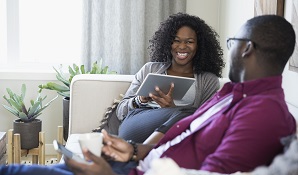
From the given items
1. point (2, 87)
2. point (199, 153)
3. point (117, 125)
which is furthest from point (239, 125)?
point (2, 87)

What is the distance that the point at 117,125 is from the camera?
255 centimetres

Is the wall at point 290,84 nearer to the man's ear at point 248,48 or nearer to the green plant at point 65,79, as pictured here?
the man's ear at point 248,48

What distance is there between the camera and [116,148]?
157cm

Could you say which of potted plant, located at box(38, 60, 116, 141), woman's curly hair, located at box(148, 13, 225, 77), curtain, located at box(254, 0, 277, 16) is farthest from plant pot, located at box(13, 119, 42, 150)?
curtain, located at box(254, 0, 277, 16)

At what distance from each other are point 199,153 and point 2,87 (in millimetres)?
2611

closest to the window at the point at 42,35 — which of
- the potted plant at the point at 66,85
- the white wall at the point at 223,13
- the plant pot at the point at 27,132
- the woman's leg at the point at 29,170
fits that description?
the potted plant at the point at 66,85

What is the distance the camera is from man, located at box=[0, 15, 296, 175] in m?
1.25

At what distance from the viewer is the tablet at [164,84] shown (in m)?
2.17

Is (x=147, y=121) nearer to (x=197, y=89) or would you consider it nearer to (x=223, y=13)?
(x=197, y=89)

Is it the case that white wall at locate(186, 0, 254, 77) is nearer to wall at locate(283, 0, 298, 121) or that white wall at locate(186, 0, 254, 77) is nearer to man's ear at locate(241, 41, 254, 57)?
wall at locate(283, 0, 298, 121)

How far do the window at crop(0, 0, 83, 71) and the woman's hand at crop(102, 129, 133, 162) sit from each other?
92.5 inches

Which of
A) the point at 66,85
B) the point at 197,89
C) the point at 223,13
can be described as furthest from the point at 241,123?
the point at 223,13

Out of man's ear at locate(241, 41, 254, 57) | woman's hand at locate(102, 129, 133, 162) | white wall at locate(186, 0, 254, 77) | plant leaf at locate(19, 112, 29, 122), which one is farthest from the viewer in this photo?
plant leaf at locate(19, 112, 29, 122)

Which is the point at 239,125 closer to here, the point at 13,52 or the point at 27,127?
the point at 27,127
